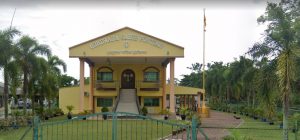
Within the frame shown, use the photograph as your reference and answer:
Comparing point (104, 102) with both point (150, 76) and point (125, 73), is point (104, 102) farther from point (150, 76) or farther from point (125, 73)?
point (150, 76)

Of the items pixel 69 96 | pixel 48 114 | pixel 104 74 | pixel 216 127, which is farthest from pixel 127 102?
pixel 216 127

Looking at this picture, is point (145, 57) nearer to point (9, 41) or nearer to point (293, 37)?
point (9, 41)

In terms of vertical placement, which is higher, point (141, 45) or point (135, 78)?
point (141, 45)

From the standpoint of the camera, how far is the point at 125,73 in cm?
3803

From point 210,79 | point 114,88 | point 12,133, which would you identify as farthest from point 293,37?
point 210,79

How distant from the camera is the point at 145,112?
3269 centimetres

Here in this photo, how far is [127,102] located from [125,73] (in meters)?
4.01

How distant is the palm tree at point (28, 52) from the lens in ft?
86.0

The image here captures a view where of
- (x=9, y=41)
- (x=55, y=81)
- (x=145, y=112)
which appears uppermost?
(x=9, y=41)

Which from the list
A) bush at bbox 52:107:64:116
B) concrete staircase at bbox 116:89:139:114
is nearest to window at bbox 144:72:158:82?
concrete staircase at bbox 116:89:139:114

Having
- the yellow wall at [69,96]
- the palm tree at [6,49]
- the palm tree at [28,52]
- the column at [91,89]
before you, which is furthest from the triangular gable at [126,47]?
the palm tree at [6,49]

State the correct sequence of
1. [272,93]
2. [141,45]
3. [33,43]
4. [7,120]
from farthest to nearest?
[141,45] → [33,43] → [7,120] → [272,93]

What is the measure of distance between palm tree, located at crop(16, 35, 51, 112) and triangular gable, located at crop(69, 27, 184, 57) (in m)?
4.51

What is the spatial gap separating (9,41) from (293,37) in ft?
46.7
